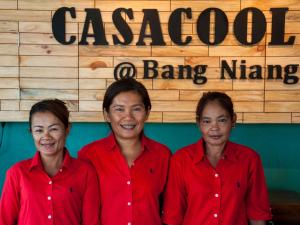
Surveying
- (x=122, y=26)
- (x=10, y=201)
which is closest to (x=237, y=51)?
(x=122, y=26)

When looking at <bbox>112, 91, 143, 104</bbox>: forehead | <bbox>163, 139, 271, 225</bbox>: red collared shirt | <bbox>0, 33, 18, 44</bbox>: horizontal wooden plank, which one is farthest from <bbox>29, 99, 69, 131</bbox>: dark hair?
<bbox>0, 33, 18, 44</bbox>: horizontal wooden plank

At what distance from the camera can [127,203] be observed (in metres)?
2.24

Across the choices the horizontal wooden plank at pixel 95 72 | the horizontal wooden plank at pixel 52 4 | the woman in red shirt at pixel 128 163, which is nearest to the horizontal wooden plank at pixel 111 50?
the horizontal wooden plank at pixel 95 72

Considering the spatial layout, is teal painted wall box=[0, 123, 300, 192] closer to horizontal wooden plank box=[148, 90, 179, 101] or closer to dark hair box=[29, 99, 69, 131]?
horizontal wooden plank box=[148, 90, 179, 101]

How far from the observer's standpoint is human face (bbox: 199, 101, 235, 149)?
7.64ft

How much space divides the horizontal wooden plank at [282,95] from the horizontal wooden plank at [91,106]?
51.6 inches

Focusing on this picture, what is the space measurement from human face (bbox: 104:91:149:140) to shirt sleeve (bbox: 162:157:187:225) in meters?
0.30

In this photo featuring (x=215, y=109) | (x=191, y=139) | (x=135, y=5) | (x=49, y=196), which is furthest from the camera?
(x=191, y=139)

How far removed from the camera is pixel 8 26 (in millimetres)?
3414

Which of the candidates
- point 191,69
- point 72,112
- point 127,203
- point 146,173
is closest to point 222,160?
point 146,173

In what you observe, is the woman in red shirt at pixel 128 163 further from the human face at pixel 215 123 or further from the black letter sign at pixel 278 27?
the black letter sign at pixel 278 27

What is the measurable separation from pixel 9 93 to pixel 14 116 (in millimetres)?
184

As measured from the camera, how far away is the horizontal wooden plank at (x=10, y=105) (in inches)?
136

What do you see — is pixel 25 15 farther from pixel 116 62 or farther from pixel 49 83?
pixel 116 62
